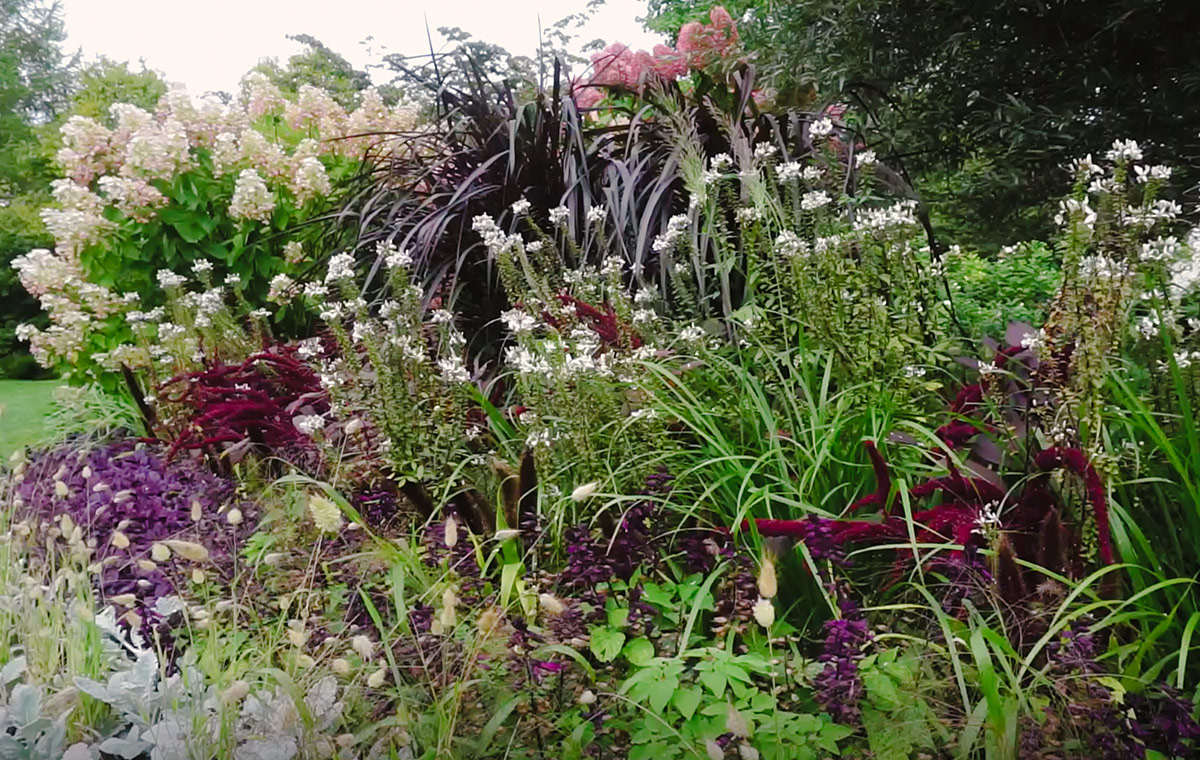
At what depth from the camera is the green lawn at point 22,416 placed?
14.6ft

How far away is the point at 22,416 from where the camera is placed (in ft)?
18.0

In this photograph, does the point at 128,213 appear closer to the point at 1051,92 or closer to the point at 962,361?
the point at 962,361

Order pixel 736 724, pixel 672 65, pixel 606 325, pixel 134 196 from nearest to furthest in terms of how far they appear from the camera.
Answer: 1. pixel 736 724
2. pixel 606 325
3. pixel 134 196
4. pixel 672 65

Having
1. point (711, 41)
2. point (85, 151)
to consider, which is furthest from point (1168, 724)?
point (711, 41)

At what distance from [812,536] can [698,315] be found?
3.85 feet

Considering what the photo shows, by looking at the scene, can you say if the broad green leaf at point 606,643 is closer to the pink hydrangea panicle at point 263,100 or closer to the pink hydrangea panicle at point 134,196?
the pink hydrangea panicle at point 134,196

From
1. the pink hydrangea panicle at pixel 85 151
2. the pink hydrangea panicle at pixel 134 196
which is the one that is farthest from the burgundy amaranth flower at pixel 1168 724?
the pink hydrangea panicle at pixel 85 151

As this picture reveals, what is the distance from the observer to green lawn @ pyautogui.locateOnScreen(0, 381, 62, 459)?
4.44m

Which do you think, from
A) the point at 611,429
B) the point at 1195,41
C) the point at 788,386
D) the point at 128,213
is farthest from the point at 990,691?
the point at 128,213

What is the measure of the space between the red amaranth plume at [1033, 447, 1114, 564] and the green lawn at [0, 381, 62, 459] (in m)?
2.87

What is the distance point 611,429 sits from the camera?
6.45 feet

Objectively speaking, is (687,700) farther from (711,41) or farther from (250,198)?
(711,41)

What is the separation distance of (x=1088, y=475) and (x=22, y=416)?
20.3 ft

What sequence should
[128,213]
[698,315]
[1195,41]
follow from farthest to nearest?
[128,213]
[1195,41]
[698,315]
